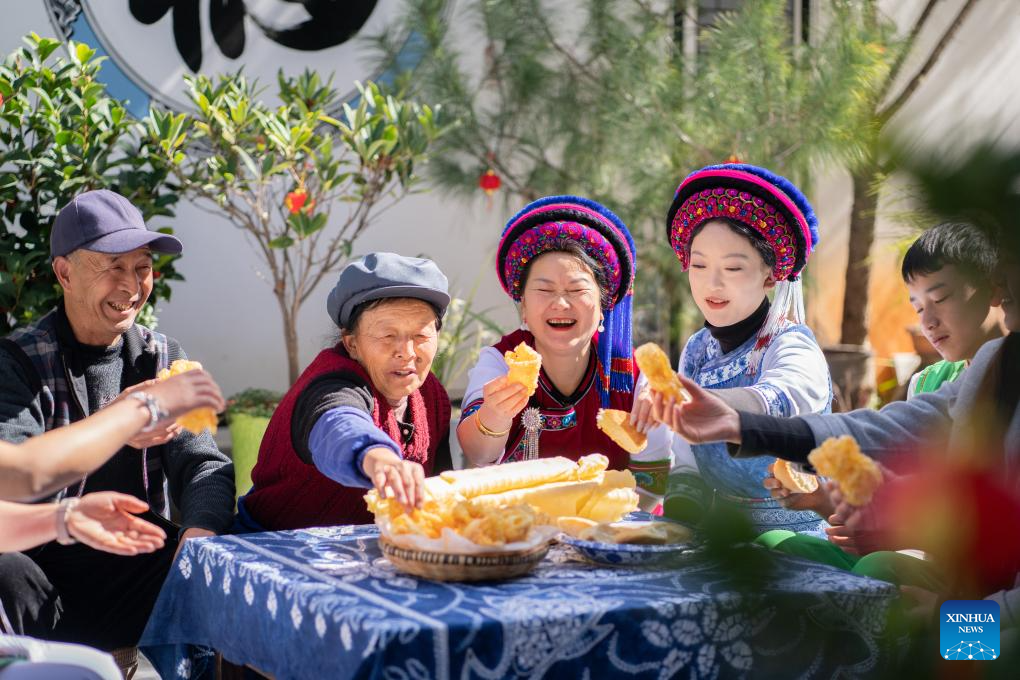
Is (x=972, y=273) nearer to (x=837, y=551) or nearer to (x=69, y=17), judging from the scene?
(x=837, y=551)

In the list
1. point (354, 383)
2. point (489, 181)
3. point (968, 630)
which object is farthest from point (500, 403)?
point (489, 181)

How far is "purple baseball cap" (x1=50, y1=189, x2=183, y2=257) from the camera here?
118 inches

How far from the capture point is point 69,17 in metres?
5.62

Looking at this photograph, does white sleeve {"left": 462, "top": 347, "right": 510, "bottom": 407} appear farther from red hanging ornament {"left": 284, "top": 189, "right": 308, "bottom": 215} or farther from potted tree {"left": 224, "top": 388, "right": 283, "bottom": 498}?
potted tree {"left": 224, "top": 388, "right": 283, "bottom": 498}

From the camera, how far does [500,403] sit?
9.45 ft

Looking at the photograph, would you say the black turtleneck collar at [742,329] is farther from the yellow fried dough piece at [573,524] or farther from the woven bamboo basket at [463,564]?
the woven bamboo basket at [463,564]

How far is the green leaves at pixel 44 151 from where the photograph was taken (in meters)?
4.30

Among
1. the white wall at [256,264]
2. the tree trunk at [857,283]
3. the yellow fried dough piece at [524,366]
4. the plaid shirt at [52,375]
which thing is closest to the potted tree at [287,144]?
the white wall at [256,264]

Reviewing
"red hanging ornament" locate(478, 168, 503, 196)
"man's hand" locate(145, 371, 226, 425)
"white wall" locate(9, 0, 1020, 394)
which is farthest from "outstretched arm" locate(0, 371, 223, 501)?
"white wall" locate(9, 0, 1020, 394)

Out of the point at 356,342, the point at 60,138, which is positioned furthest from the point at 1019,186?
the point at 60,138

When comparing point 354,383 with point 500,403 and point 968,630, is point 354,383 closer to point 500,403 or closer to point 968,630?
point 500,403

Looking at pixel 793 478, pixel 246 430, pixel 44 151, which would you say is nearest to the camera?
pixel 793 478

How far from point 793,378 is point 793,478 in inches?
19.7

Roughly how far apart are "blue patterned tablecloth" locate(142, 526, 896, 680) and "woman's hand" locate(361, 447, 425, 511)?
0.14 meters
